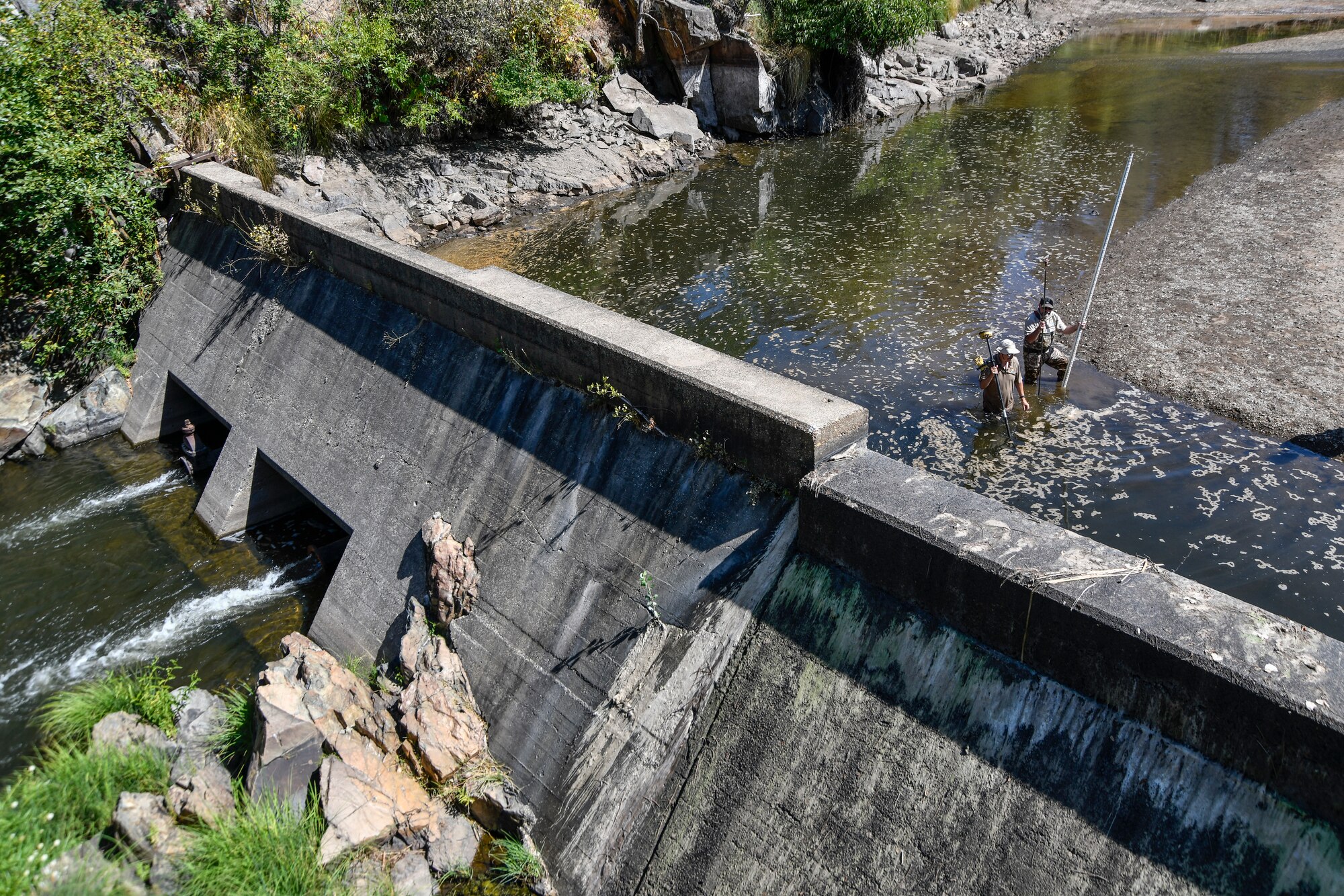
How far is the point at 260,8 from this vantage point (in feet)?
66.1

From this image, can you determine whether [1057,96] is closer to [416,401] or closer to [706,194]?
[706,194]

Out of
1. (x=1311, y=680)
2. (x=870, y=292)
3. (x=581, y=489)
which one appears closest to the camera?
(x=1311, y=680)

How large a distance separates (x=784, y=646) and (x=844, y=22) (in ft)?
86.8

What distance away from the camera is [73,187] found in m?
13.5

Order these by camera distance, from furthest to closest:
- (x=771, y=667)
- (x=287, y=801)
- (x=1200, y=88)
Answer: (x=1200, y=88), (x=287, y=801), (x=771, y=667)

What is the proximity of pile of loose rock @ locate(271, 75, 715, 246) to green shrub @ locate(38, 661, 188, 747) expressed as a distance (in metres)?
12.9

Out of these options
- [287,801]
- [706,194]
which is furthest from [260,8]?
[287,801]

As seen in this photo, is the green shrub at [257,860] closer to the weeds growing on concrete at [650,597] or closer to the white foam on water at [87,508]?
the weeds growing on concrete at [650,597]

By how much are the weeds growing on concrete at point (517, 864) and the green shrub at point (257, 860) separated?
1.17 metres

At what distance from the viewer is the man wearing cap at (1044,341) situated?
11398 millimetres

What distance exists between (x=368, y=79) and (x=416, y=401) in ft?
52.5

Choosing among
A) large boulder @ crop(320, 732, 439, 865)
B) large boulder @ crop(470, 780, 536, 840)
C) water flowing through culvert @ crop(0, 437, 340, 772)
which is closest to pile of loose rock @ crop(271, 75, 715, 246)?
water flowing through culvert @ crop(0, 437, 340, 772)

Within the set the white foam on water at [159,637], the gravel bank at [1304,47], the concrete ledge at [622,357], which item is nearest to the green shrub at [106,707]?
the white foam on water at [159,637]

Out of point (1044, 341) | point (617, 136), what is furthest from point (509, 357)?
point (617, 136)
